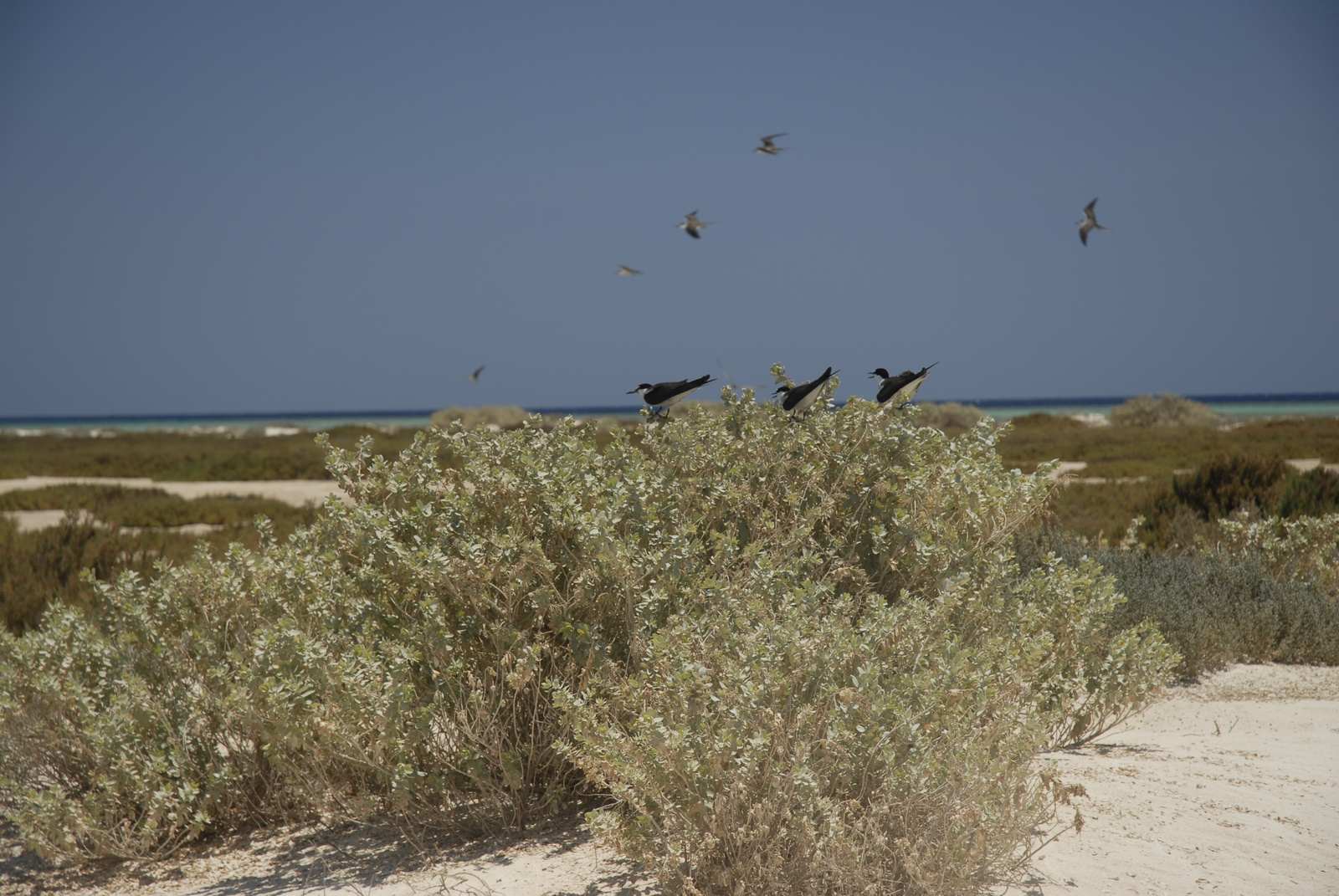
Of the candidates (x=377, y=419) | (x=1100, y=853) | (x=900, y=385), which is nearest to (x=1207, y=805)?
(x=1100, y=853)

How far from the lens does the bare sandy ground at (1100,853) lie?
271cm

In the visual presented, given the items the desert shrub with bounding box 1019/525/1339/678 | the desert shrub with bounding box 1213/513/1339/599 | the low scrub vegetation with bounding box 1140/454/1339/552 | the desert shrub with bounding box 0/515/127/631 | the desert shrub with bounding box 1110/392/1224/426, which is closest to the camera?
the desert shrub with bounding box 1019/525/1339/678

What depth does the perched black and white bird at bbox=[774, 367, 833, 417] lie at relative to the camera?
3.63 metres

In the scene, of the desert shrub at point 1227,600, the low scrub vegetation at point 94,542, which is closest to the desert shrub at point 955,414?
the desert shrub at point 1227,600

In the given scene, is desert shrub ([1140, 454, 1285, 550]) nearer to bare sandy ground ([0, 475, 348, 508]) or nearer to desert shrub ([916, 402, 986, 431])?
bare sandy ground ([0, 475, 348, 508])

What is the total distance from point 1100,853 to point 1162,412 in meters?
38.0

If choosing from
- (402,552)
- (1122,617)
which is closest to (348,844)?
(402,552)

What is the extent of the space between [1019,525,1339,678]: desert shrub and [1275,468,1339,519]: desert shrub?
5.64 ft

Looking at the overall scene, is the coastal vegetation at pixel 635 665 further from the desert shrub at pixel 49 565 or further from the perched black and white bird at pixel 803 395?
the desert shrub at pixel 49 565

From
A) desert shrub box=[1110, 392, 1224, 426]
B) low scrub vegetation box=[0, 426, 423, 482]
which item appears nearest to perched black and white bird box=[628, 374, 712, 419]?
low scrub vegetation box=[0, 426, 423, 482]

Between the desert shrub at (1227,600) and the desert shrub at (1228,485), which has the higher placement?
the desert shrub at (1228,485)

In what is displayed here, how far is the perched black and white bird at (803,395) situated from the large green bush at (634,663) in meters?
0.08

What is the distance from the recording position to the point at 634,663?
3021 mm

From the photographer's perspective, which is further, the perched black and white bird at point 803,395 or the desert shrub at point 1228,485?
the desert shrub at point 1228,485
